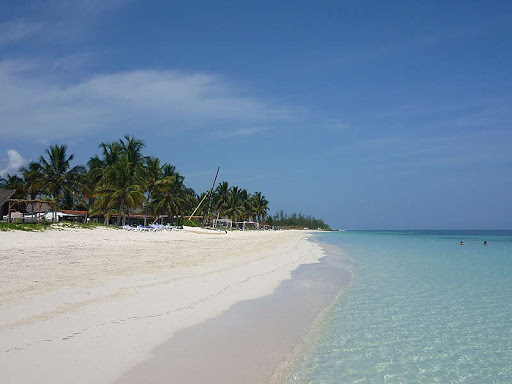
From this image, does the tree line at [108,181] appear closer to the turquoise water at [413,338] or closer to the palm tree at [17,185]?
the palm tree at [17,185]

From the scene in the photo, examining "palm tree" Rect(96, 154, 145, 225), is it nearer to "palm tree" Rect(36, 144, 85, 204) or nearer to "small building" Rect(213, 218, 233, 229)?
"palm tree" Rect(36, 144, 85, 204)

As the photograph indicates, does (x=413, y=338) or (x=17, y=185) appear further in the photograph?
(x=17, y=185)

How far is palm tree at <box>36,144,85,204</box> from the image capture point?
3838 cm

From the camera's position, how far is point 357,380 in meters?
4.29

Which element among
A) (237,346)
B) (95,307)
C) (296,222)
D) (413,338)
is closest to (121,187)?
(95,307)

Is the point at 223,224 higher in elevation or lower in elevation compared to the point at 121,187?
lower

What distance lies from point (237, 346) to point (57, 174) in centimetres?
3925

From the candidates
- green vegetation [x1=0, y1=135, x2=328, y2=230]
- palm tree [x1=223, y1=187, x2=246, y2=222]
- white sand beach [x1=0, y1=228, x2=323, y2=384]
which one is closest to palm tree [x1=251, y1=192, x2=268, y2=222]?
palm tree [x1=223, y1=187, x2=246, y2=222]

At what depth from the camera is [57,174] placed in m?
38.8

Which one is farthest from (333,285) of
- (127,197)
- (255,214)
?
(255,214)

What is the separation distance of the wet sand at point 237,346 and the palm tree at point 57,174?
119 ft

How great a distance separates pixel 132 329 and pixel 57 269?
189 inches

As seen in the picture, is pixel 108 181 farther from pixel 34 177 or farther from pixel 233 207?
pixel 233 207

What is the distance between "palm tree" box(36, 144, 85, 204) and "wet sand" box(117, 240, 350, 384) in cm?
3638
